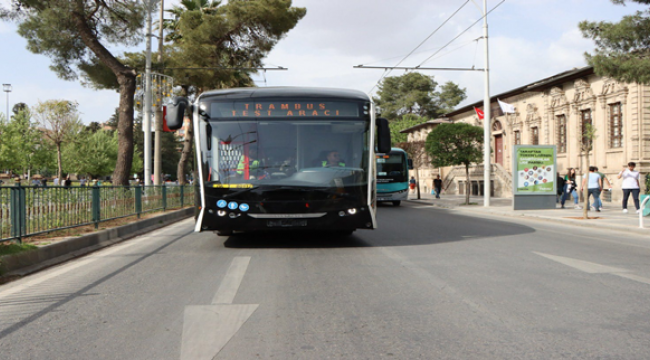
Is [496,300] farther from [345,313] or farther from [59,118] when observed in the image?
[59,118]

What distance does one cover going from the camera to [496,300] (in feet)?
17.1

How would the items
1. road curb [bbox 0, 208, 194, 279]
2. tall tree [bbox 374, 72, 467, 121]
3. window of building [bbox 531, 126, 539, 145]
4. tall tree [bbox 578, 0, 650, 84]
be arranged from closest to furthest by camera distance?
road curb [bbox 0, 208, 194, 279] → tall tree [bbox 578, 0, 650, 84] → window of building [bbox 531, 126, 539, 145] → tall tree [bbox 374, 72, 467, 121]

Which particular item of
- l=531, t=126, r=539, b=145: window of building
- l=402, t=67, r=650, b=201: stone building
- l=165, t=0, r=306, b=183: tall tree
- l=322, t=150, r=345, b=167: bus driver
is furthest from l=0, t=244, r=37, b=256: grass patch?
l=531, t=126, r=539, b=145: window of building

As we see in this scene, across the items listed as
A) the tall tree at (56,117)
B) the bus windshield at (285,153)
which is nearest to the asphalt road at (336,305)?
the bus windshield at (285,153)

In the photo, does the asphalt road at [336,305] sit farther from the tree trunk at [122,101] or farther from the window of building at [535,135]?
the window of building at [535,135]

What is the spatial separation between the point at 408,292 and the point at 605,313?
5.84 feet

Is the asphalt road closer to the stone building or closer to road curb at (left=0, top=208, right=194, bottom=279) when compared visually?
road curb at (left=0, top=208, right=194, bottom=279)

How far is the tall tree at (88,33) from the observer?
1878 centimetres

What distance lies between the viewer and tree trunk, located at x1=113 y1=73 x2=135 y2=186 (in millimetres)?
19547

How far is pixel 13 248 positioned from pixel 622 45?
1579cm

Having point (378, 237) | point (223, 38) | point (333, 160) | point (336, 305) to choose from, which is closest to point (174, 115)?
point (333, 160)

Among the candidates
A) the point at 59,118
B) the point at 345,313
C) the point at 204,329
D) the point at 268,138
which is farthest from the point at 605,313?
the point at 59,118

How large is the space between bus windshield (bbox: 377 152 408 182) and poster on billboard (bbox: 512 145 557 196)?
7.78 metres

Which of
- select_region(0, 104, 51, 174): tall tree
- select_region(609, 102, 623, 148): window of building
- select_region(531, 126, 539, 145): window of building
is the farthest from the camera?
select_region(0, 104, 51, 174): tall tree
